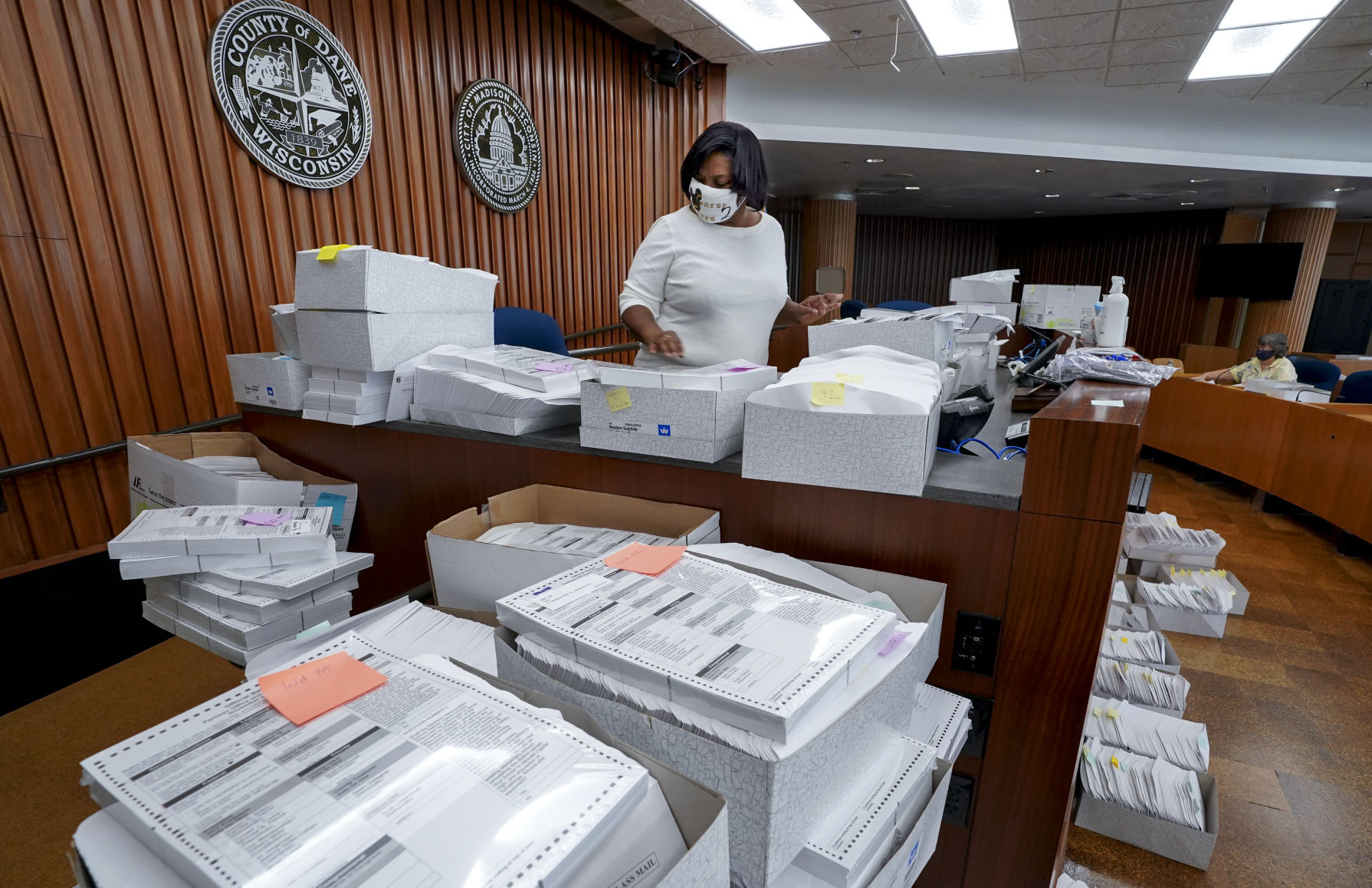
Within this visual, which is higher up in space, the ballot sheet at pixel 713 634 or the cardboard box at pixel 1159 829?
the ballot sheet at pixel 713 634

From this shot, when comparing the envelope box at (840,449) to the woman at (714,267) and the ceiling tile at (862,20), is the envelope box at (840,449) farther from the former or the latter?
the ceiling tile at (862,20)

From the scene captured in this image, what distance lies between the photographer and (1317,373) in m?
5.69

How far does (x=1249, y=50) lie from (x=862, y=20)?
9.36 feet

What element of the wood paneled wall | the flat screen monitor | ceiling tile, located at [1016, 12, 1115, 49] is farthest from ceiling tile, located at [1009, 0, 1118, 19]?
the wood paneled wall

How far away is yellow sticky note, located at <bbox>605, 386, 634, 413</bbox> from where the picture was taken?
1288 millimetres

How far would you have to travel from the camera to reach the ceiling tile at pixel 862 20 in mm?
4039

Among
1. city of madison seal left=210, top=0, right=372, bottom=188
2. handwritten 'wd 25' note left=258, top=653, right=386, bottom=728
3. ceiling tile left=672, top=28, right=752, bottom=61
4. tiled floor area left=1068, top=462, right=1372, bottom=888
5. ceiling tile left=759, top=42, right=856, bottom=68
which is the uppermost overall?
ceiling tile left=672, top=28, right=752, bottom=61

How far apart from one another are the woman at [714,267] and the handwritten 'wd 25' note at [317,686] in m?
1.17

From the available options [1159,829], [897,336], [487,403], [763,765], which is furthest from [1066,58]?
[763,765]

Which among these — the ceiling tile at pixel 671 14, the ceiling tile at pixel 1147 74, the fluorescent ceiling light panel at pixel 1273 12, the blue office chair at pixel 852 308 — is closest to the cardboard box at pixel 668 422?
the blue office chair at pixel 852 308

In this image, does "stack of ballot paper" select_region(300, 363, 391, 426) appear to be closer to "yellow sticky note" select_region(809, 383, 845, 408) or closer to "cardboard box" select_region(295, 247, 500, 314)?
"cardboard box" select_region(295, 247, 500, 314)

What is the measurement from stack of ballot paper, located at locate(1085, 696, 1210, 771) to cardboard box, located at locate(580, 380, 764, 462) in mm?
1524

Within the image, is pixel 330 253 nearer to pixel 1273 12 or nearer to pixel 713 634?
pixel 713 634

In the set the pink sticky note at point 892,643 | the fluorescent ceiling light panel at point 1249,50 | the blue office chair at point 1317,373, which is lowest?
the blue office chair at point 1317,373
